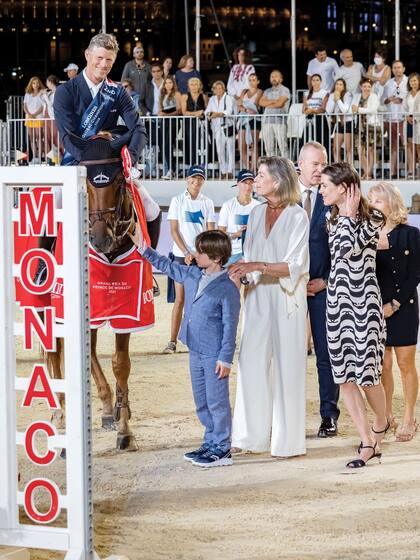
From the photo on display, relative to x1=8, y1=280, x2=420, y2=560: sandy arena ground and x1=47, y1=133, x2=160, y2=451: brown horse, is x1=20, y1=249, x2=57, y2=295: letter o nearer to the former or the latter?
x1=8, y1=280, x2=420, y2=560: sandy arena ground

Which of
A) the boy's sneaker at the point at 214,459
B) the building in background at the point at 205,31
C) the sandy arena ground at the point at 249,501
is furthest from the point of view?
the building in background at the point at 205,31

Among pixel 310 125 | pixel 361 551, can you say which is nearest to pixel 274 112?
pixel 310 125

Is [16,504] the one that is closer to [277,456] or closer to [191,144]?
[277,456]

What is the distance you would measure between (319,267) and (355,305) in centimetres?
88

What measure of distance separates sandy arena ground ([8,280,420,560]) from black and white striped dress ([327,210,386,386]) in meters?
0.68

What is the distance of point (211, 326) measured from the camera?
719cm

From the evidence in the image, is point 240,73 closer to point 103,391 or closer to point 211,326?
point 103,391

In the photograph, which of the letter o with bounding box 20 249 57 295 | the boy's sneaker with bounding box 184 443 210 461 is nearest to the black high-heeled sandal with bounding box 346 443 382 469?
the boy's sneaker with bounding box 184 443 210 461

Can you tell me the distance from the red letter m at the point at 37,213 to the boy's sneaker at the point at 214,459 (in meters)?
2.68

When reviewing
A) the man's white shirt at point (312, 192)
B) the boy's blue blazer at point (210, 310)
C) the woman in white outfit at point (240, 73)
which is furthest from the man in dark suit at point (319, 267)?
the woman in white outfit at point (240, 73)

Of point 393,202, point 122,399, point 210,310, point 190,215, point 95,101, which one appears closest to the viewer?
point 210,310

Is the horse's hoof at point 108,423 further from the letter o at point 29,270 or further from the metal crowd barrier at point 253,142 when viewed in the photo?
the metal crowd barrier at point 253,142

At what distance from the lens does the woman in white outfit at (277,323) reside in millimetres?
7395

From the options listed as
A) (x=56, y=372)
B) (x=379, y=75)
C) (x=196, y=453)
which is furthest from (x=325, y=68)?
(x=196, y=453)
